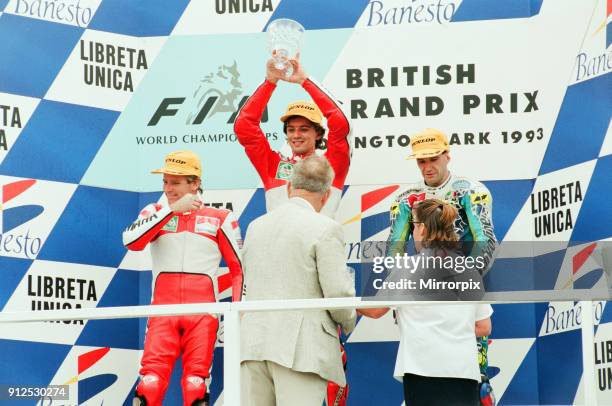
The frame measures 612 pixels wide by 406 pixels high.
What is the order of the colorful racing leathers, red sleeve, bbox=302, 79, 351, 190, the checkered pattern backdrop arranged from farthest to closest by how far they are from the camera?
1. the checkered pattern backdrop
2. red sleeve, bbox=302, 79, 351, 190
3. the colorful racing leathers

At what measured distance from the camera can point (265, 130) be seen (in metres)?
6.97

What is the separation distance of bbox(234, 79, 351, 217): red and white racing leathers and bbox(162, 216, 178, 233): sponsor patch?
0.49m

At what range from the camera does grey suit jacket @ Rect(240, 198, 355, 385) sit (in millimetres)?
4629

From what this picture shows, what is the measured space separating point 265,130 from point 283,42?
864mm

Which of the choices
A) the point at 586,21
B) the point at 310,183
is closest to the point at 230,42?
the point at 586,21

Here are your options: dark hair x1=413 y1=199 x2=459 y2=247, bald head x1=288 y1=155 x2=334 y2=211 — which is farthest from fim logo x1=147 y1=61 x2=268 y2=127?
dark hair x1=413 y1=199 x2=459 y2=247

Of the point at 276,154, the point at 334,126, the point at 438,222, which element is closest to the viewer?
the point at 438,222

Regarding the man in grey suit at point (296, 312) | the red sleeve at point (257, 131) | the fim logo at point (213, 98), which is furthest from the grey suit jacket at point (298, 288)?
the fim logo at point (213, 98)

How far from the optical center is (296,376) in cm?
462

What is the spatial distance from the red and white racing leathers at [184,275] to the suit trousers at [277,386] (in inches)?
49.1

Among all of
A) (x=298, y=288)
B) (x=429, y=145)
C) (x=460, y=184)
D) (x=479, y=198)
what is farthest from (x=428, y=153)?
(x=298, y=288)

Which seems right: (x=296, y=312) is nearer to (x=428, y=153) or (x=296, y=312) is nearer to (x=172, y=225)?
(x=428, y=153)


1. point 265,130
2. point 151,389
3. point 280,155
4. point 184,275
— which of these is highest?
point 265,130
